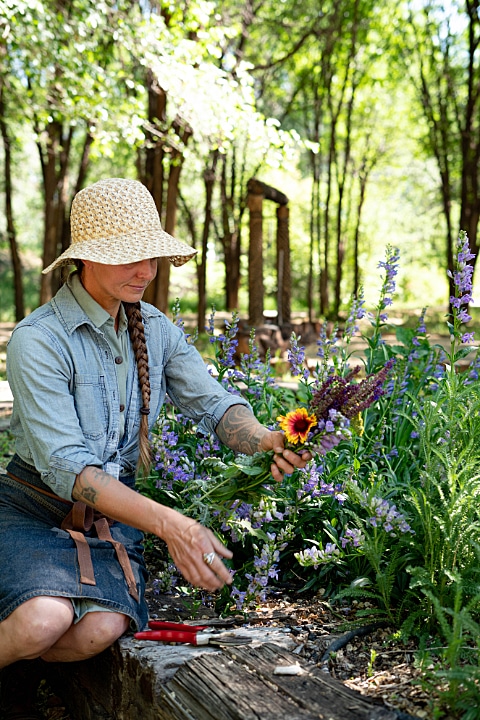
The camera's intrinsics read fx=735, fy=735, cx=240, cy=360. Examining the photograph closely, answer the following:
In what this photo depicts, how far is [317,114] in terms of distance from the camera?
47.2 ft

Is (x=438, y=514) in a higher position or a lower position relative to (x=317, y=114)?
lower

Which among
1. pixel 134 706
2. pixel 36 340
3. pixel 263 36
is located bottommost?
pixel 134 706

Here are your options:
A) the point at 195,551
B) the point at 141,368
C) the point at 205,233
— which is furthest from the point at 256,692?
the point at 205,233

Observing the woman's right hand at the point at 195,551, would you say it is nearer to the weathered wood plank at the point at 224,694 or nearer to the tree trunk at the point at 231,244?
the weathered wood plank at the point at 224,694

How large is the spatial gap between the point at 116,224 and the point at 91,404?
23.5 inches

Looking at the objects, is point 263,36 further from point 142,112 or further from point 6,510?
point 6,510

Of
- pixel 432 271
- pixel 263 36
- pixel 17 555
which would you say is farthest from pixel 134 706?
pixel 432 271

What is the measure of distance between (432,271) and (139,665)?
26.7 meters

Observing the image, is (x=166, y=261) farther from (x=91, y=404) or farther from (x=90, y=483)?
(x=90, y=483)

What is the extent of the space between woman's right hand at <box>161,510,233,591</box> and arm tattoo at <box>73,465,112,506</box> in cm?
25

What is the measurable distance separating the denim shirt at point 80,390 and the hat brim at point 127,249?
0.21 m

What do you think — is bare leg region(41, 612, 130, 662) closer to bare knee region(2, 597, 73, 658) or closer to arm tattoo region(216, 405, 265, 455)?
bare knee region(2, 597, 73, 658)

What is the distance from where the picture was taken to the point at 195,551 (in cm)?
200

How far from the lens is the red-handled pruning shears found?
210 cm
